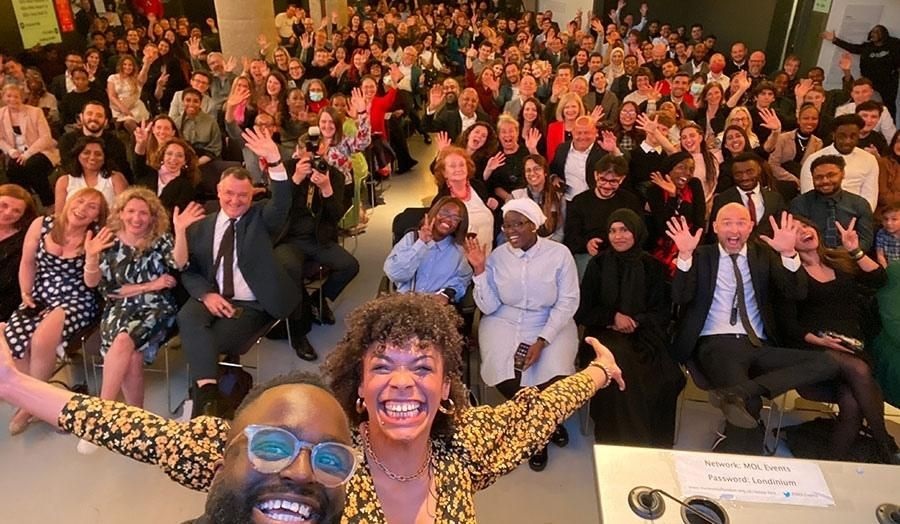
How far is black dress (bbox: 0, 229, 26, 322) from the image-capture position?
3354 millimetres

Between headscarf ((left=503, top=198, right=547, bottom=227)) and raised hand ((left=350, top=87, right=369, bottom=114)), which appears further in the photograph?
raised hand ((left=350, top=87, right=369, bottom=114))

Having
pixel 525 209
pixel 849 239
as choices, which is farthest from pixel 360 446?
pixel 849 239

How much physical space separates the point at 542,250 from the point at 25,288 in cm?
257

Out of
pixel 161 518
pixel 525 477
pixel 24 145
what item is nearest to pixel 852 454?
pixel 525 477

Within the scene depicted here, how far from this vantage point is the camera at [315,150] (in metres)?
4.00

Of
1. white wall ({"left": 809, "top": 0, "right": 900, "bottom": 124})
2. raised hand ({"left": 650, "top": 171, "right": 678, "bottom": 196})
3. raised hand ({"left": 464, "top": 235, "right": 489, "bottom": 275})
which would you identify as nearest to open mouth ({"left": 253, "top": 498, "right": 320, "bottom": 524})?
raised hand ({"left": 464, "top": 235, "right": 489, "bottom": 275})

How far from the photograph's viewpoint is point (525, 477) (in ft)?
9.91

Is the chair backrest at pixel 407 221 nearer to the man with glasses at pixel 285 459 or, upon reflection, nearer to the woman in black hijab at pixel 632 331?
the woman in black hijab at pixel 632 331

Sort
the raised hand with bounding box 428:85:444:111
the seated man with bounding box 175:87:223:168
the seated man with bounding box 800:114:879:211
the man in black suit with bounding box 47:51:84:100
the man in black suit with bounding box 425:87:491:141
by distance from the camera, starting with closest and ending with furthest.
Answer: the seated man with bounding box 800:114:879:211 < the seated man with bounding box 175:87:223:168 < the man in black suit with bounding box 425:87:491:141 < the raised hand with bounding box 428:85:444:111 < the man in black suit with bounding box 47:51:84:100

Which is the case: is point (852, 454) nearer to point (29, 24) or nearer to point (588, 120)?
point (588, 120)

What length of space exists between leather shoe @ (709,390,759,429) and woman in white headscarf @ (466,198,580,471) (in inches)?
26.9

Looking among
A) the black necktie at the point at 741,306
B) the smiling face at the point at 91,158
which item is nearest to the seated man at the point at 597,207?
the black necktie at the point at 741,306

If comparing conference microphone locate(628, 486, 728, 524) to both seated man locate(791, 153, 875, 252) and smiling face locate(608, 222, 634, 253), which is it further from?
seated man locate(791, 153, 875, 252)

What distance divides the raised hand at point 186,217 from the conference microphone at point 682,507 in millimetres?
2505
